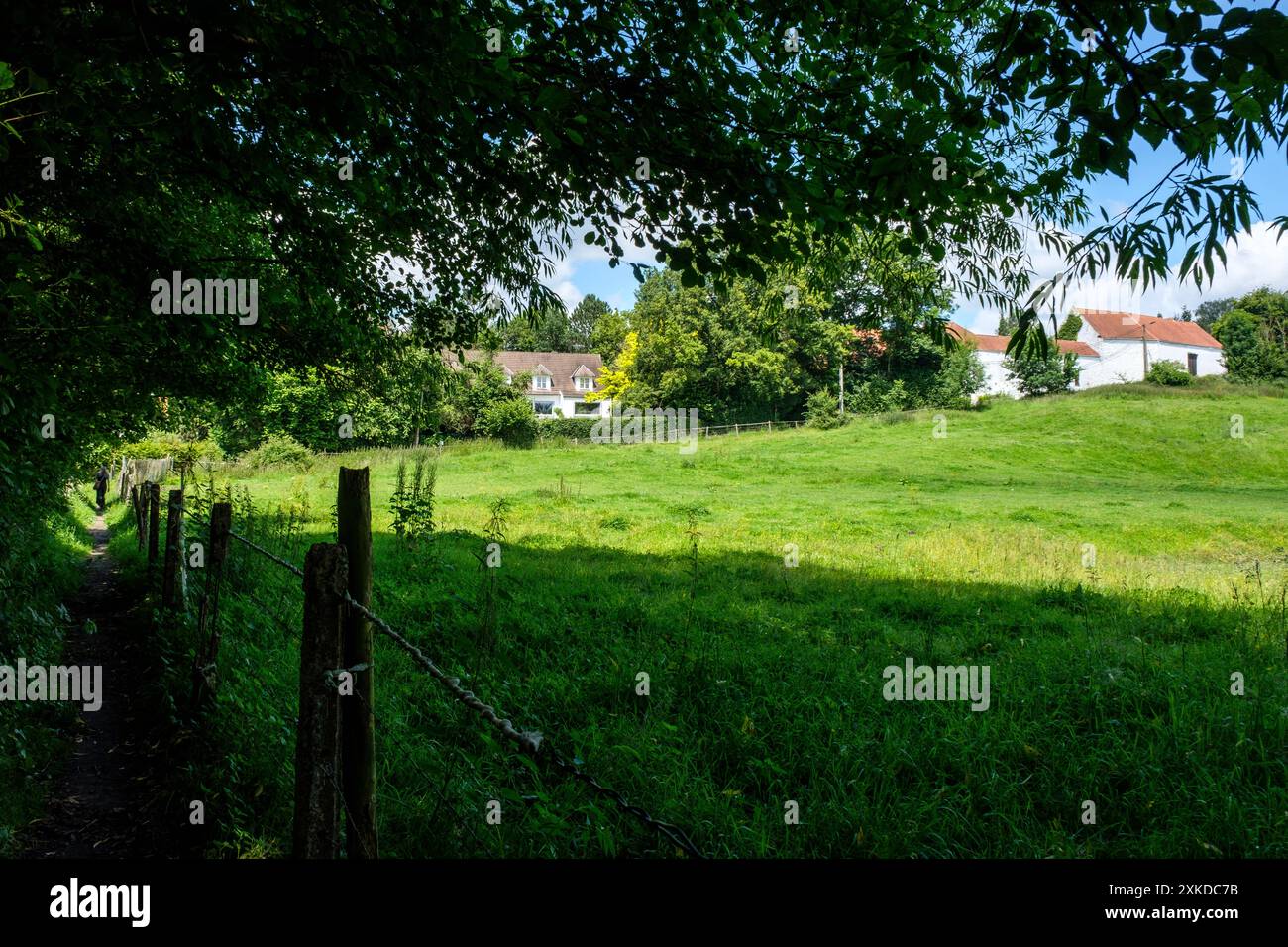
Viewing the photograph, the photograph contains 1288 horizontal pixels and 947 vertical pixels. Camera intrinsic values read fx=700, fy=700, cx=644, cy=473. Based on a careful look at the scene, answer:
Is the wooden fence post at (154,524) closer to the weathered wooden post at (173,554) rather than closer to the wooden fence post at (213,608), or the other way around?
the weathered wooden post at (173,554)

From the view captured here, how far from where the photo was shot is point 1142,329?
69.4m

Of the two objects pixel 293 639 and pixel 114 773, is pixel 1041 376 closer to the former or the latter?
pixel 293 639

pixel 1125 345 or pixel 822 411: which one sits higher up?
pixel 1125 345

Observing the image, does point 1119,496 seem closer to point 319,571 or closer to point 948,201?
point 948,201

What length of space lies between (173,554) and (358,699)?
5636 mm

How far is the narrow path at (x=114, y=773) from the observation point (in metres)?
4.12

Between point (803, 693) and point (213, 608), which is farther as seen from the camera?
point (803, 693)

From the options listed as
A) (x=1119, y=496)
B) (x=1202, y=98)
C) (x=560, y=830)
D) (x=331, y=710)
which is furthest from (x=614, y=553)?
(x=1119, y=496)

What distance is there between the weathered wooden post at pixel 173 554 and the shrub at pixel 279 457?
25.5 metres

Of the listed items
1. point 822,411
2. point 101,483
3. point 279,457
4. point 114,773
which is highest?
point 822,411

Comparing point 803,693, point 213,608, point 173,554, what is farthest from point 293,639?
point 803,693

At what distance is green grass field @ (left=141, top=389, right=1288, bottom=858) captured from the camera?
381 cm

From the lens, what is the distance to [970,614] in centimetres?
842

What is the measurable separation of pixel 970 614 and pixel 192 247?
350 inches
